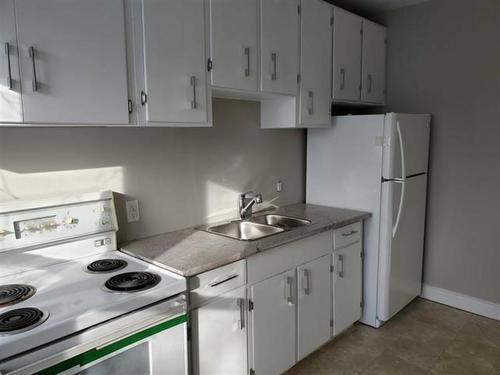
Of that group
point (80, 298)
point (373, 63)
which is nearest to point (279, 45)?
point (373, 63)

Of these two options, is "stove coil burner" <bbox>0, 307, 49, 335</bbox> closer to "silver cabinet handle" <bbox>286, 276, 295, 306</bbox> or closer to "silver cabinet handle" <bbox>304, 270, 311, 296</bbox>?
"silver cabinet handle" <bbox>286, 276, 295, 306</bbox>

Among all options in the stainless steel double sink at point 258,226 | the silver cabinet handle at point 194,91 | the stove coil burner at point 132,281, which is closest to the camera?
the stove coil burner at point 132,281

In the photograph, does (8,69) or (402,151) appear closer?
(8,69)

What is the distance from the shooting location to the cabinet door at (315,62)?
2.52 m

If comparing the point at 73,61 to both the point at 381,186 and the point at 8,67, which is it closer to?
the point at 8,67

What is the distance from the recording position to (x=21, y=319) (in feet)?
4.00

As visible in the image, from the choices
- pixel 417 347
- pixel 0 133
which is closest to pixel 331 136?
pixel 417 347

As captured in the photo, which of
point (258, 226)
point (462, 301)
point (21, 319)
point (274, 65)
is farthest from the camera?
point (462, 301)

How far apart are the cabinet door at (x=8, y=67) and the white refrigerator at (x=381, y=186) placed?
2134 mm

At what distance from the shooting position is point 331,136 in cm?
296

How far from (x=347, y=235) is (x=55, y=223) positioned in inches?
70.1

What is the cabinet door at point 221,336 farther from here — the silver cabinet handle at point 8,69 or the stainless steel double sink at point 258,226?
the silver cabinet handle at point 8,69

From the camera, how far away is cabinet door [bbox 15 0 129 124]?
55.3 inches

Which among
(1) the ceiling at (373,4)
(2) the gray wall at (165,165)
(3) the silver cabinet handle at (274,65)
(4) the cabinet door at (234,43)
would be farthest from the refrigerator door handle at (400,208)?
(1) the ceiling at (373,4)
